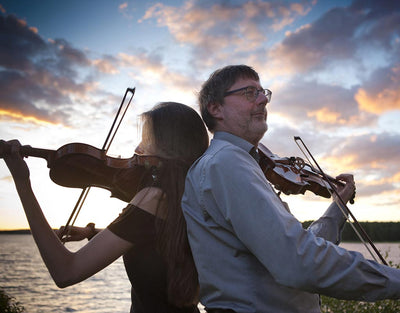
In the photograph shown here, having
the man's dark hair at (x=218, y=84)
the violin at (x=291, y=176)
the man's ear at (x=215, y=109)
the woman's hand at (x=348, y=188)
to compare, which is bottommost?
the woman's hand at (x=348, y=188)

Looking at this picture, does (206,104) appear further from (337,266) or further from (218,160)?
(337,266)

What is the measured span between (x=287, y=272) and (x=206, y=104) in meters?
1.49

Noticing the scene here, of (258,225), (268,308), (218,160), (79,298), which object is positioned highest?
(218,160)

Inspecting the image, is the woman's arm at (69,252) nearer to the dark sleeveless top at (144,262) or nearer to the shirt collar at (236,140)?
the dark sleeveless top at (144,262)

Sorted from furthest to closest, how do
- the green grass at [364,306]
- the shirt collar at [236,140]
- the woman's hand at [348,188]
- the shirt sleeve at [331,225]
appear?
the green grass at [364,306] → the woman's hand at [348,188] → the shirt sleeve at [331,225] → the shirt collar at [236,140]

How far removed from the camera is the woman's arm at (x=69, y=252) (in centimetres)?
204

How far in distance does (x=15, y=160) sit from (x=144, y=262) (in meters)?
1.22

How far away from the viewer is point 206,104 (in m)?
2.64

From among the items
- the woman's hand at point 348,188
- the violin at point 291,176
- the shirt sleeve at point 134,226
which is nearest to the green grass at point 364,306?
the violin at point 291,176

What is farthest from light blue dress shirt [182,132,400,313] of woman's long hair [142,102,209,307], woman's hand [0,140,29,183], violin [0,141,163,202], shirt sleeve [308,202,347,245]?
violin [0,141,163,202]

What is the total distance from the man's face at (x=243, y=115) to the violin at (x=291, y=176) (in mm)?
1560

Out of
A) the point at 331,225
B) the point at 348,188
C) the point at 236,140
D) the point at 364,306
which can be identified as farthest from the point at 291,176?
the point at 364,306

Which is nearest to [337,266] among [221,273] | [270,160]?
[221,273]

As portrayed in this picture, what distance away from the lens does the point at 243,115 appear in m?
2.53
